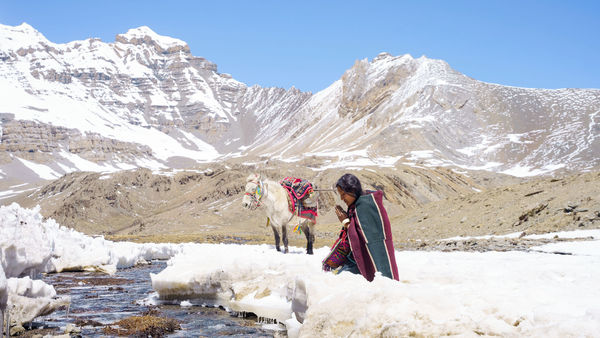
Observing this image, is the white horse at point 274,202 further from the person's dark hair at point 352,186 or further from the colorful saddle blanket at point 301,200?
the person's dark hair at point 352,186

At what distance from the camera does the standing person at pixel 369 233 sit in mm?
6762

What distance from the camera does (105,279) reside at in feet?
55.4

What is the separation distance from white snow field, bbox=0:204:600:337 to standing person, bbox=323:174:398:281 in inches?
17.3

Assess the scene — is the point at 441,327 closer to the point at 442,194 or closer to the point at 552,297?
the point at 552,297

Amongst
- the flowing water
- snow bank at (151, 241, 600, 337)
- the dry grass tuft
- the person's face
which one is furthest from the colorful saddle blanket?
the person's face

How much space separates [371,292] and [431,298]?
0.65 m

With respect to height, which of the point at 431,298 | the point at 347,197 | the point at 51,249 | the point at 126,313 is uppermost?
the point at 347,197

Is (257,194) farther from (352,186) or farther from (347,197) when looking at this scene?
(352,186)

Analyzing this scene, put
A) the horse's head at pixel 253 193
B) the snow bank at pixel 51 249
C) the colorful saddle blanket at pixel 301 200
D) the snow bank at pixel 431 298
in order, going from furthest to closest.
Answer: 1. the colorful saddle blanket at pixel 301 200
2. the horse's head at pixel 253 193
3. the snow bank at pixel 51 249
4. the snow bank at pixel 431 298

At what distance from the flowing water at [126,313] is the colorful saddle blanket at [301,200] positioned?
4493 millimetres

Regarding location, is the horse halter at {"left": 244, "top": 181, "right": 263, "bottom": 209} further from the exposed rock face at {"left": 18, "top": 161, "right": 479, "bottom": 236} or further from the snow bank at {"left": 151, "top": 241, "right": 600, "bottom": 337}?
the exposed rock face at {"left": 18, "top": 161, "right": 479, "bottom": 236}

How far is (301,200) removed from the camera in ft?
46.7

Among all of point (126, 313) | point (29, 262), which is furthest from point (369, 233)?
point (29, 262)

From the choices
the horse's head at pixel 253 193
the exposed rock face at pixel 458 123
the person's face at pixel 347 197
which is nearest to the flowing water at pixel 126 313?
the person's face at pixel 347 197
